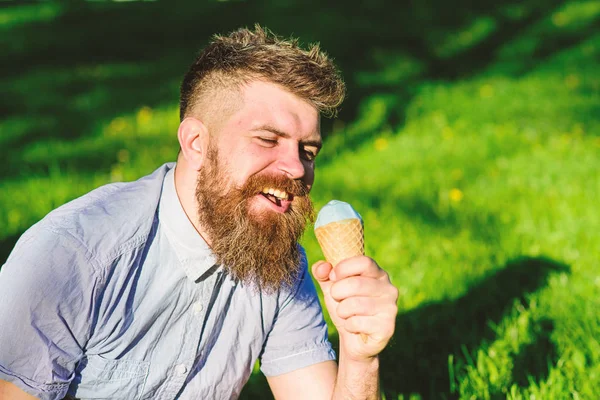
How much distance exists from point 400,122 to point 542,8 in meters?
6.46

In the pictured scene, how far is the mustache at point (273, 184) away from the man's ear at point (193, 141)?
23cm

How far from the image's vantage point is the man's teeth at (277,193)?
2385 millimetres

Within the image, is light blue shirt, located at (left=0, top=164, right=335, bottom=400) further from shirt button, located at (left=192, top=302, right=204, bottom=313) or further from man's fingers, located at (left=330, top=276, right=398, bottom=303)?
man's fingers, located at (left=330, top=276, right=398, bottom=303)

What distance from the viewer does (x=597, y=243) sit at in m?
4.47

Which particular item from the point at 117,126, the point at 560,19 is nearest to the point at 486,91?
the point at 560,19

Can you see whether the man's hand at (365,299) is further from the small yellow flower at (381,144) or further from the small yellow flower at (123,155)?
the small yellow flower at (381,144)

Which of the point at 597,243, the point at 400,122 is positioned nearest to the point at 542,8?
the point at 400,122

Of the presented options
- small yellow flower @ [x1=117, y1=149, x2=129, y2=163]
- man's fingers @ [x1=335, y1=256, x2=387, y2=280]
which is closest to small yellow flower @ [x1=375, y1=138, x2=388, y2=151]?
small yellow flower @ [x1=117, y1=149, x2=129, y2=163]

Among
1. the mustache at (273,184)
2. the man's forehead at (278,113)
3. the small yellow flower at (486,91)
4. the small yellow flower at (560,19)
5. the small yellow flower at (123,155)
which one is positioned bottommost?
the small yellow flower at (486,91)

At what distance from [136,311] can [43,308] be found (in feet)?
1.11

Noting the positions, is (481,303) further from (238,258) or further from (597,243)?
(238,258)

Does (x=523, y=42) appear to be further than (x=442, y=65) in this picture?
Yes

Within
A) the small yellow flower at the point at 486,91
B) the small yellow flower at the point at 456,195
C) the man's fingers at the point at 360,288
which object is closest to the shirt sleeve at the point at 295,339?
the man's fingers at the point at 360,288

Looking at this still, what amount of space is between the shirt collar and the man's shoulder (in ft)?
0.16
